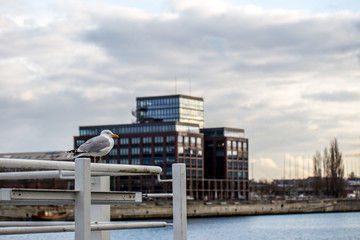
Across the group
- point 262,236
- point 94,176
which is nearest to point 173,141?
point 262,236

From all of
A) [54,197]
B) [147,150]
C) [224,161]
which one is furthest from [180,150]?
[54,197]

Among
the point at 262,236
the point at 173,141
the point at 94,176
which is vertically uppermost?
the point at 173,141

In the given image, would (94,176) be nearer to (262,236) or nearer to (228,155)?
(262,236)

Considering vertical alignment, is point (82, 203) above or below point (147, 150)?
below

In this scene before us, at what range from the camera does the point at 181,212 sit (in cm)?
830

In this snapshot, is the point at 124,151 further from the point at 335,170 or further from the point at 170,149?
the point at 335,170

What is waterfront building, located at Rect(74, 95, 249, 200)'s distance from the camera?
163500 mm

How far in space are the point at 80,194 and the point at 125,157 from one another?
529 ft

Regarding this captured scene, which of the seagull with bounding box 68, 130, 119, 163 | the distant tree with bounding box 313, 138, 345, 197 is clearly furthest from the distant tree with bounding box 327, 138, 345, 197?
the seagull with bounding box 68, 130, 119, 163

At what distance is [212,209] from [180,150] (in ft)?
70.1

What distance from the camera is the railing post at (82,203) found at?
6.84 m

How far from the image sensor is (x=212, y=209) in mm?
146625

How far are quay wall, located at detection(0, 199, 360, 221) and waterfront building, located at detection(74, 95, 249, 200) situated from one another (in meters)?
11.2

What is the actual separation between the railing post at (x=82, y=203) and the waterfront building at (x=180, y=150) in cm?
14763
